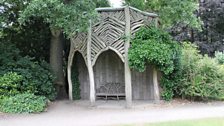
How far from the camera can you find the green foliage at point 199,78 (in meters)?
12.4

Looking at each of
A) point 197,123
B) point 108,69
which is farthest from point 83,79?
point 197,123

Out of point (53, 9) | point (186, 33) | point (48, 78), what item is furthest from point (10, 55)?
point (186, 33)

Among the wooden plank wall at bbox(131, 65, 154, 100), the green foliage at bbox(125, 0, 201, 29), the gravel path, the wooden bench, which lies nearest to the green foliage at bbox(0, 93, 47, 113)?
the gravel path

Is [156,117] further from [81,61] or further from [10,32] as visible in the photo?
[10,32]

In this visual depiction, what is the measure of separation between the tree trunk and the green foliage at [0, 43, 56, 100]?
2.57 ft

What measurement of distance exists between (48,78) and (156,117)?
5002 millimetres

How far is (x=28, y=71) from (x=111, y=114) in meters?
3.85

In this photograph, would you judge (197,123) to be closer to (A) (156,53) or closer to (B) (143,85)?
(A) (156,53)

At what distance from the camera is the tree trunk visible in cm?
1412

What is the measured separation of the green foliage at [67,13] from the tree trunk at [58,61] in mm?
3810

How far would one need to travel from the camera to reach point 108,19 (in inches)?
489

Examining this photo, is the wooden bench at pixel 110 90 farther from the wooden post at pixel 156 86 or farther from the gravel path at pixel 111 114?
the wooden post at pixel 156 86

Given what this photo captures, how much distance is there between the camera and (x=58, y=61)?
46.8ft

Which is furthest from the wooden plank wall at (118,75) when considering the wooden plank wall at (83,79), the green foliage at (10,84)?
the green foliage at (10,84)
